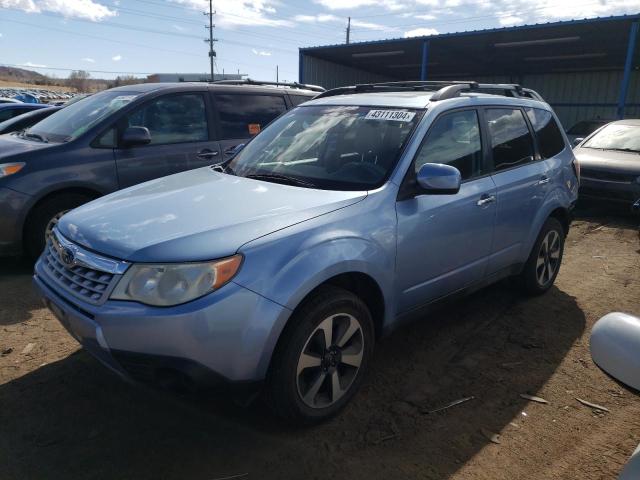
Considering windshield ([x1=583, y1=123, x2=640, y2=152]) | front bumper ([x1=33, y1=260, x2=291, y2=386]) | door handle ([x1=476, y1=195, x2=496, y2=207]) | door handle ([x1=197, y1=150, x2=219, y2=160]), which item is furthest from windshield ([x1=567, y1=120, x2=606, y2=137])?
front bumper ([x1=33, y1=260, x2=291, y2=386])

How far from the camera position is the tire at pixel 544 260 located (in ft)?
14.5

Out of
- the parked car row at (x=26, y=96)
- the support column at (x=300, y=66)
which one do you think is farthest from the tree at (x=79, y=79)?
the support column at (x=300, y=66)

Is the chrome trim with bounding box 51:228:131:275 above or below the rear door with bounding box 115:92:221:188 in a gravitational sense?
below

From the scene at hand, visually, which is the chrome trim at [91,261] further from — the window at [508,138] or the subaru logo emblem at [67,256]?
the window at [508,138]

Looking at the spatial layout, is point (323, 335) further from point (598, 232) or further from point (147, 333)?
point (598, 232)

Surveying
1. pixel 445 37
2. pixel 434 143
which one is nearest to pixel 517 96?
pixel 434 143

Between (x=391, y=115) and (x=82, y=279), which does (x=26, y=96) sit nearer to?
(x=391, y=115)

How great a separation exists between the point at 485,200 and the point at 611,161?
5758 millimetres

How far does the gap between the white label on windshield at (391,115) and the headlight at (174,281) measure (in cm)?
161

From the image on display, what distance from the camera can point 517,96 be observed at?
4.54 metres

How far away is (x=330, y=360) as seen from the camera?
2713 millimetres

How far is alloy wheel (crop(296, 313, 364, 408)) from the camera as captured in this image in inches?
103

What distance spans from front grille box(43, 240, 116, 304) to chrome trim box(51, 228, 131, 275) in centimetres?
2

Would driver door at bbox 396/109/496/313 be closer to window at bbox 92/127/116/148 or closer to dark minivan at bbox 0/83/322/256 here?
dark minivan at bbox 0/83/322/256
